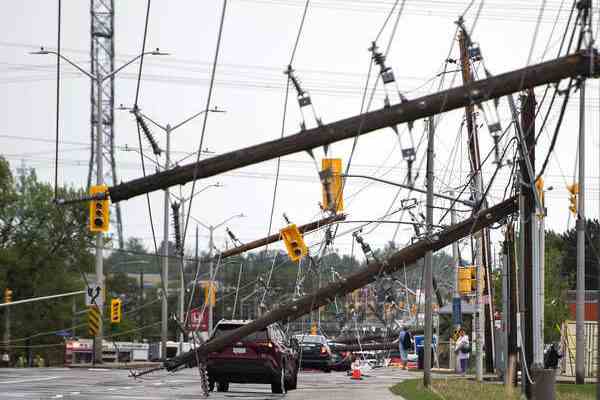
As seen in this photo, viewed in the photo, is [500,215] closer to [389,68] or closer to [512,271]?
[512,271]

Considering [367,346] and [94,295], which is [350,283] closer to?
[94,295]

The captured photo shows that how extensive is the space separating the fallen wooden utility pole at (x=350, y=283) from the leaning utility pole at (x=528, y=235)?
1.78 meters

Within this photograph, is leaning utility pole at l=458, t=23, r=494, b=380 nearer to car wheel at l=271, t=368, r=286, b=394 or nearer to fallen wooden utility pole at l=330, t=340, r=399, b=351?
car wheel at l=271, t=368, r=286, b=394

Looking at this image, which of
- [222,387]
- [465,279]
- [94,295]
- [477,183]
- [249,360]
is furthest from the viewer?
[94,295]

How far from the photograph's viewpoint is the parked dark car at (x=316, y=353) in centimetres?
5103

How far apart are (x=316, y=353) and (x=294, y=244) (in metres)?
14.3

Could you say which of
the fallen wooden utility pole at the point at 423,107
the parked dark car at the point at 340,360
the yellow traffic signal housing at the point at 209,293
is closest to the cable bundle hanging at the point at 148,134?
the fallen wooden utility pole at the point at 423,107

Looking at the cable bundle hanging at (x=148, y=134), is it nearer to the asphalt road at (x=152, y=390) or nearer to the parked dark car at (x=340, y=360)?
the asphalt road at (x=152, y=390)

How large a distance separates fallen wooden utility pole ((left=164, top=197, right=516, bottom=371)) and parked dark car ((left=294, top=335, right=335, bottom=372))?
22.1 meters

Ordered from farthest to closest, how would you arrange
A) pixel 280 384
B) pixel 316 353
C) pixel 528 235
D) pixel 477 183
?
pixel 316 353
pixel 477 183
pixel 280 384
pixel 528 235

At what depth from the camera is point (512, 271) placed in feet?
106

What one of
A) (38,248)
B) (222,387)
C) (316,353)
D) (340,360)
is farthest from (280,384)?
(38,248)

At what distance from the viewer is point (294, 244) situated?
1516 inches

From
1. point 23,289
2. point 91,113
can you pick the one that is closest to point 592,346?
point 23,289
